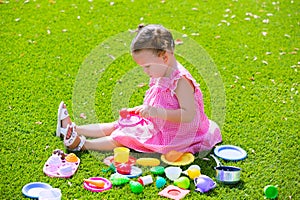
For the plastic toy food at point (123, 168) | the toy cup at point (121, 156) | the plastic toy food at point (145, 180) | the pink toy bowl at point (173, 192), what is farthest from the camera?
the toy cup at point (121, 156)

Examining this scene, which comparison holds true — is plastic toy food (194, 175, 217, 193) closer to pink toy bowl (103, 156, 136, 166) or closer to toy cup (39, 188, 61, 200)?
pink toy bowl (103, 156, 136, 166)

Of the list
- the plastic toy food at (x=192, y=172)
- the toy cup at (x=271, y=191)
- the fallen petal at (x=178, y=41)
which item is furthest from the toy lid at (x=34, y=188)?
the fallen petal at (x=178, y=41)

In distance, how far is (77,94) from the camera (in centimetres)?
510

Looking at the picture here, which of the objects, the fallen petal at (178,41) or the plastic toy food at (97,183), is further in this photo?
the fallen petal at (178,41)

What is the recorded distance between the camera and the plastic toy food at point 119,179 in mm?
3832

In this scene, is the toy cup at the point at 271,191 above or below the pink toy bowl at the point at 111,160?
above

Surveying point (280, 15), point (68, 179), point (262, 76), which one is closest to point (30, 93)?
point (68, 179)

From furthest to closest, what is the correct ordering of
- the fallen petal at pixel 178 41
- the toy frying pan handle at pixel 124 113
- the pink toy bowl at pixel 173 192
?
the fallen petal at pixel 178 41 → the toy frying pan handle at pixel 124 113 → the pink toy bowl at pixel 173 192

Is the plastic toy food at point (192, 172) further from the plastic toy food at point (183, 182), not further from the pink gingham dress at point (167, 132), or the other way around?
the pink gingham dress at point (167, 132)

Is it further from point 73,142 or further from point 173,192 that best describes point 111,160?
point 173,192

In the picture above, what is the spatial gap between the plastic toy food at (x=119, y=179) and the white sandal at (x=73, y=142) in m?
0.46

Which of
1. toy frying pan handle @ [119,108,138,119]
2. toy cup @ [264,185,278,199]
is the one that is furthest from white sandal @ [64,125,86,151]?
toy cup @ [264,185,278,199]

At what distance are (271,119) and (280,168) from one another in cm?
77

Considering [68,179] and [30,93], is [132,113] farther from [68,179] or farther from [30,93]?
[30,93]
